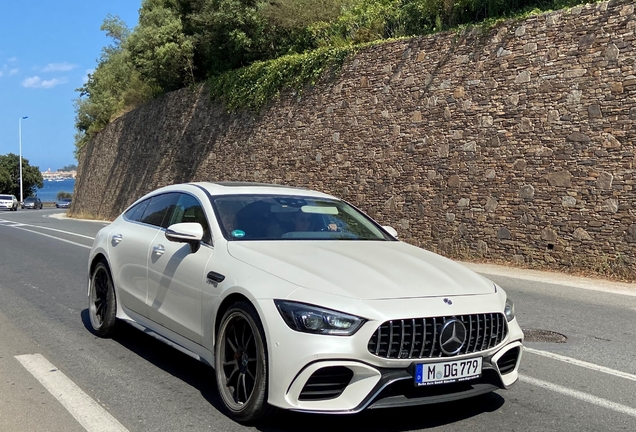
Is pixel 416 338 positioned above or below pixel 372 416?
above

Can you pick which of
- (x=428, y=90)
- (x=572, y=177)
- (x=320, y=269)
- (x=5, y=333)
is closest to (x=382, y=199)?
(x=428, y=90)

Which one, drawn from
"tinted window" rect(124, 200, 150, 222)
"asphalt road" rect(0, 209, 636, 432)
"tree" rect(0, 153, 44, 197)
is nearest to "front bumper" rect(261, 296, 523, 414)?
"asphalt road" rect(0, 209, 636, 432)

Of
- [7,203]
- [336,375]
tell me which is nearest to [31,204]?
[7,203]

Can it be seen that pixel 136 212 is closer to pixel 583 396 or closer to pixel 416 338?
pixel 416 338

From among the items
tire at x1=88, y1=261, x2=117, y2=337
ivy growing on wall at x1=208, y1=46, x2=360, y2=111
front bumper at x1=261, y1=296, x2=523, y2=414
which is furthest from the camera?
ivy growing on wall at x1=208, y1=46, x2=360, y2=111

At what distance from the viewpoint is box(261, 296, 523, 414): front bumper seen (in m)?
3.75

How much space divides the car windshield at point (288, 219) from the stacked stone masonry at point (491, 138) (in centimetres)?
790

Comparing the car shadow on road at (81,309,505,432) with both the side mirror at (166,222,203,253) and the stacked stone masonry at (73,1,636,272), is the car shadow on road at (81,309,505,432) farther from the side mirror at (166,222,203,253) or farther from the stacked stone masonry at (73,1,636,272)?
the stacked stone masonry at (73,1,636,272)

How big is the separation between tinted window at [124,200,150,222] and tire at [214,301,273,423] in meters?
2.43

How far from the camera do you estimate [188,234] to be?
4.90 metres

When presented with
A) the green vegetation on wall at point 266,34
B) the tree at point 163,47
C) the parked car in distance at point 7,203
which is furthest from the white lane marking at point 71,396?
the parked car in distance at point 7,203

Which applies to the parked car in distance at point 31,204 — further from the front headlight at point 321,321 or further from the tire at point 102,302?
the front headlight at point 321,321

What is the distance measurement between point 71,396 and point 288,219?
211 centimetres

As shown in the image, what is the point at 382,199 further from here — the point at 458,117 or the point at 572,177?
the point at 572,177
